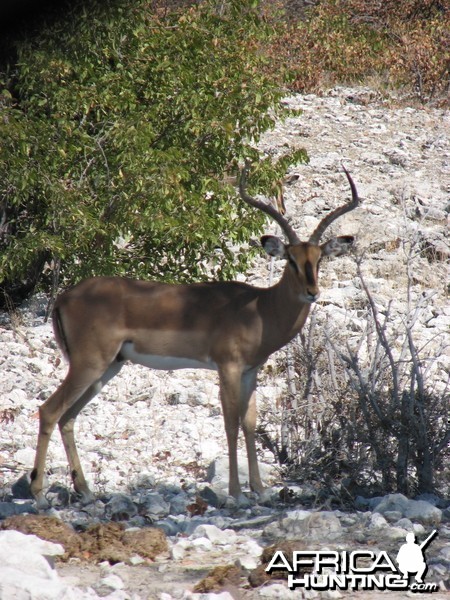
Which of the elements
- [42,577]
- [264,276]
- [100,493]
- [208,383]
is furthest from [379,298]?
[42,577]

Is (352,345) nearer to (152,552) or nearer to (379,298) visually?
(379,298)

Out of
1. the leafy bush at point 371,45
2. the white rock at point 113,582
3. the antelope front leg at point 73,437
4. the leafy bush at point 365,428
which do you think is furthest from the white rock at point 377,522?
the leafy bush at point 371,45

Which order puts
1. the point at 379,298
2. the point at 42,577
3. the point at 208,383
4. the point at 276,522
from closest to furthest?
1. the point at 42,577
2. the point at 276,522
3. the point at 208,383
4. the point at 379,298

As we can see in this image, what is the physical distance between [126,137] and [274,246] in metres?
3.26

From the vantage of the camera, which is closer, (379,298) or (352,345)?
(352,345)

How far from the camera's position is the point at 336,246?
7492 millimetres

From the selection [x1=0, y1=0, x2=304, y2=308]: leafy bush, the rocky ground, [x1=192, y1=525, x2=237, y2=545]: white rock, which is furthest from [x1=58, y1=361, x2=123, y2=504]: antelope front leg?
[x1=0, y1=0, x2=304, y2=308]: leafy bush

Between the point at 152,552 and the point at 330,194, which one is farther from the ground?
the point at 330,194

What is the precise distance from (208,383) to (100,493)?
9.15 ft

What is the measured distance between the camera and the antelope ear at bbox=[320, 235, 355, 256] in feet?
24.4

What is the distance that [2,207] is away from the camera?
11.2m

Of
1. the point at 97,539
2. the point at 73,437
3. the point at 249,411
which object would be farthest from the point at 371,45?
the point at 97,539

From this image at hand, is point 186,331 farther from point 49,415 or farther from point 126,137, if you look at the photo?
point 126,137

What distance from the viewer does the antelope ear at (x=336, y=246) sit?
7.45 m
